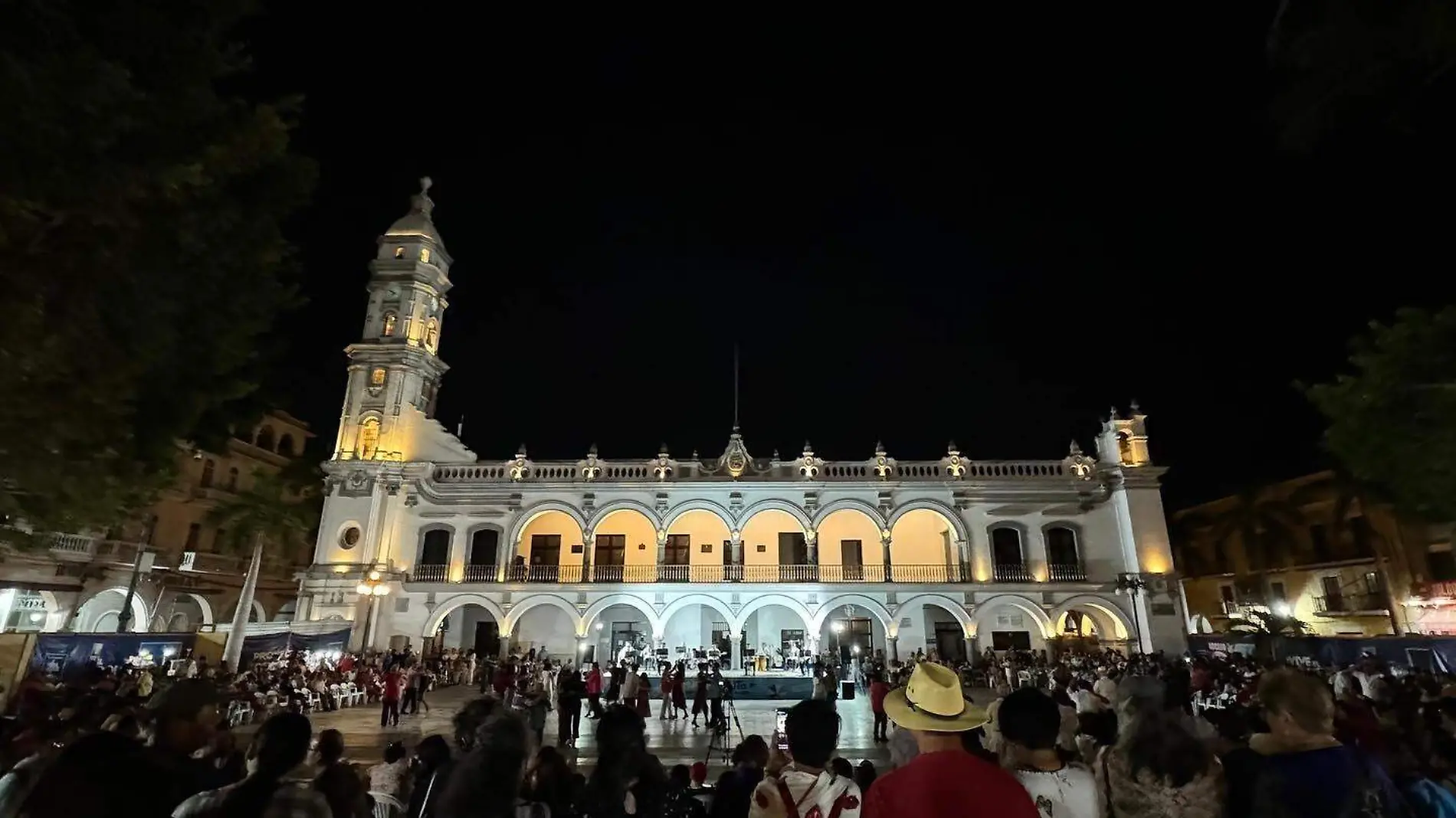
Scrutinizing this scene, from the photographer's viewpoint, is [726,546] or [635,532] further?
[635,532]

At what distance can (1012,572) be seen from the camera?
26.6 m

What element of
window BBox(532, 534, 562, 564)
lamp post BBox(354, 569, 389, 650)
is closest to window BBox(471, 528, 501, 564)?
window BBox(532, 534, 562, 564)

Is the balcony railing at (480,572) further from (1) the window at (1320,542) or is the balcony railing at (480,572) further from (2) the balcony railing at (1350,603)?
(1) the window at (1320,542)

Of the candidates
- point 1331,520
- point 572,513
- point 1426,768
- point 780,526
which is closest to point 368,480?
point 572,513

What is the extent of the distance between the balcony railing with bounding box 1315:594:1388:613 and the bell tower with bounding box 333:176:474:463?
40439 millimetres

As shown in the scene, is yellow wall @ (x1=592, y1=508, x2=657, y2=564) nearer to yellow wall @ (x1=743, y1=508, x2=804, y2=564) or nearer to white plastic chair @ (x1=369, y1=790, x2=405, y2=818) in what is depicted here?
yellow wall @ (x1=743, y1=508, x2=804, y2=564)

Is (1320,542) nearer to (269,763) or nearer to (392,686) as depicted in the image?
(392,686)

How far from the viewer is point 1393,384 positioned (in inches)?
682

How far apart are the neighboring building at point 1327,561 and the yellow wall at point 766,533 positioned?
692 inches

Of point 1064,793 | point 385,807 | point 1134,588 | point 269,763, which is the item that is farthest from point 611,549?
point 1064,793

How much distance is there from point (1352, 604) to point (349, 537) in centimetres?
4373

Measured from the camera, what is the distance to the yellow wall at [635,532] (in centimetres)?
2909

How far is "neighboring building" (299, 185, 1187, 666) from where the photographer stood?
26141 millimetres

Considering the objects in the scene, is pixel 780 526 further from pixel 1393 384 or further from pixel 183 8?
pixel 183 8
